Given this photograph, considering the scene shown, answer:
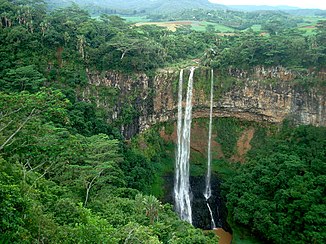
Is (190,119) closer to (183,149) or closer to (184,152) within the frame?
(183,149)

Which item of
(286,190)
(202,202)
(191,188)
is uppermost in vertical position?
(286,190)

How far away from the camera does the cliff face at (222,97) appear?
2944 cm

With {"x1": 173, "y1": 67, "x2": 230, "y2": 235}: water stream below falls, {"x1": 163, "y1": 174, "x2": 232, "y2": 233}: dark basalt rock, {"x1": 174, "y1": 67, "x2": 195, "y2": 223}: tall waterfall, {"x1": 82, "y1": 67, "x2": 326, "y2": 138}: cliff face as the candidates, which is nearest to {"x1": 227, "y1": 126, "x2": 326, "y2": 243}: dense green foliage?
{"x1": 163, "y1": 174, "x2": 232, "y2": 233}: dark basalt rock

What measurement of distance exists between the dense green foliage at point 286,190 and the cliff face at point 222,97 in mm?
2333

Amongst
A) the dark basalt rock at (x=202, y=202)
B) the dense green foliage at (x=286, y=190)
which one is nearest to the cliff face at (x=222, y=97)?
the dense green foliage at (x=286, y=190)

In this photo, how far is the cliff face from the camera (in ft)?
96.6

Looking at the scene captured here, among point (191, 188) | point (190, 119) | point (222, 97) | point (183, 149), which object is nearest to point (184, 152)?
point (183, 149)

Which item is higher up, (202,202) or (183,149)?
(183,149)

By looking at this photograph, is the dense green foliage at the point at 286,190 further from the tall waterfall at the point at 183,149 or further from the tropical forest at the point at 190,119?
the tall waterfall at the point at 183,149

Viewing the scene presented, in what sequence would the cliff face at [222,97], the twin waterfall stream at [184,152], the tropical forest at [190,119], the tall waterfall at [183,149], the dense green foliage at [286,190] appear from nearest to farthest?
the dense green foliage at [286,190]
the tropical forest at [190,119]
the twin waterfall stream at [184,152]
the tall waterfall at [183,149]
the cliff face at [222,97]

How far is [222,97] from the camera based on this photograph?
32.2m

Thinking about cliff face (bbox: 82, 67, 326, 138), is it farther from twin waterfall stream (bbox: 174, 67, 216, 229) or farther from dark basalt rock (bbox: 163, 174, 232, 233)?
dark basalt rock (bbox: 163, 174, 232, 233)

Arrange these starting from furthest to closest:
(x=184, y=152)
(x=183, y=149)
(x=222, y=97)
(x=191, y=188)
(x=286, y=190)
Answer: (x=222, y=97), (x=183, y=149), (x=184, y=152), (x=191, y=188), (x=286, y=190)

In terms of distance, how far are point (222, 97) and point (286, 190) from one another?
11219 mm
